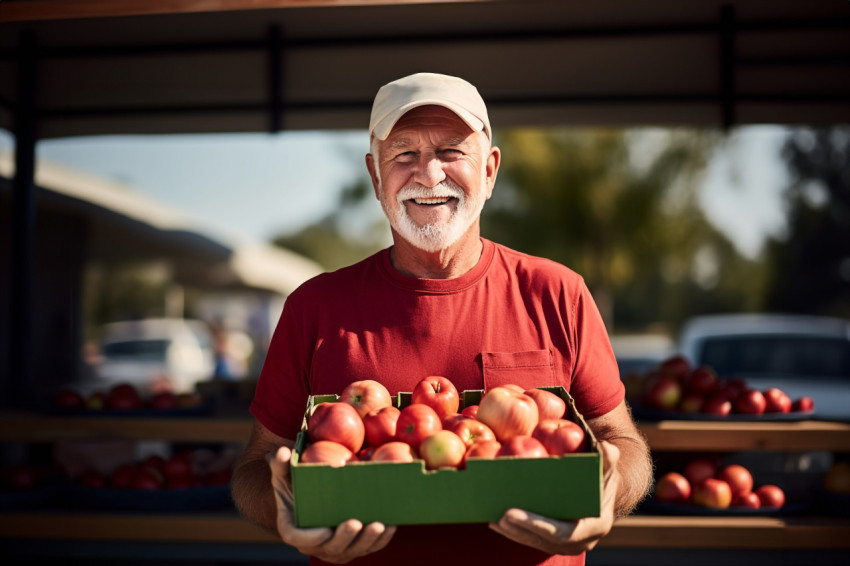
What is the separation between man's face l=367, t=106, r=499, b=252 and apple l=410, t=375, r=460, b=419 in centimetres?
40

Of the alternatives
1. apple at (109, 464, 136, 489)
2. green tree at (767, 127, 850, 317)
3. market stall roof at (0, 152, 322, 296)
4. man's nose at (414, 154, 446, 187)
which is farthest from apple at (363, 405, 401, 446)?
green tree at (767, 127, 850, 317)

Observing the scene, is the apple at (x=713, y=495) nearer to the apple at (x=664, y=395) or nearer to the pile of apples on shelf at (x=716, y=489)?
the pile of apples on shelf at (x=716, y=489)

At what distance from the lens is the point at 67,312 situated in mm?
9211

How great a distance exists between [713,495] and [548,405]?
255cm

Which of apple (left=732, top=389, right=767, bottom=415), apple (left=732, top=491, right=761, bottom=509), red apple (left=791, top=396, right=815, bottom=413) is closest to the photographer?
apple (left=732, top=491, right=761, bottom=509)

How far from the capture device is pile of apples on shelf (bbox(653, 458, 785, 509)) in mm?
4129

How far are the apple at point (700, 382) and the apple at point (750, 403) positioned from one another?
0.23 metres

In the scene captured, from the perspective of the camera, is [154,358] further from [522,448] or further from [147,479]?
[522,448]

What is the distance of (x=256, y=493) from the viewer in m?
2.23

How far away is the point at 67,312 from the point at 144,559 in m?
5.70

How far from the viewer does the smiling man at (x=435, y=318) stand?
226 centimetres

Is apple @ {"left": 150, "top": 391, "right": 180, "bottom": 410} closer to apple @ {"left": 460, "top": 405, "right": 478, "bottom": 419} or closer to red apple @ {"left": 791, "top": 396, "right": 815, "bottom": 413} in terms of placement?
apple @ {"left": 460, "top": 405, "right": 478, "bottom": 419}

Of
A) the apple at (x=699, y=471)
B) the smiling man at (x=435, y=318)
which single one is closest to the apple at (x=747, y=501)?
the apple at (x=699, y=471)

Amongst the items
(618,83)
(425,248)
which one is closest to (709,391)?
(618,83)
